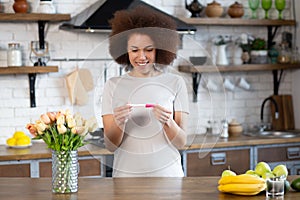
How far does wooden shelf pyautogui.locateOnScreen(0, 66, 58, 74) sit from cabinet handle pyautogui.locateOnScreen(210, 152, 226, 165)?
1.37 m

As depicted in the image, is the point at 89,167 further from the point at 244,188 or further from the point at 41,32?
the point at 244,188

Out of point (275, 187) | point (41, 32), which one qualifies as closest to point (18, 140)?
point (41, 32)

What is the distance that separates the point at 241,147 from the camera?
447 cm

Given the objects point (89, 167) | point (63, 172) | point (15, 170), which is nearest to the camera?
point (63, 172)

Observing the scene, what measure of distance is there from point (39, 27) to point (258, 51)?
1.90 m

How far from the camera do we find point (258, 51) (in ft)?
16.4

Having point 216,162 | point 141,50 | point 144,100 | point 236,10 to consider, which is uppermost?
point 236,10

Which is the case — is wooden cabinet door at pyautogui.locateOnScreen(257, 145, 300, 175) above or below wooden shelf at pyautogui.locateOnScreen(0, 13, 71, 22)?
below

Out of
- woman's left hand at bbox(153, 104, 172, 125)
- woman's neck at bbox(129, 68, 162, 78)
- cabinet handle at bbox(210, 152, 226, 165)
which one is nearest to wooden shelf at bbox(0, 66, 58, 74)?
cabinet handle at bbox(210, 152, 226, 165)

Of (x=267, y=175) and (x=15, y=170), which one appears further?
(x=15, y=170)

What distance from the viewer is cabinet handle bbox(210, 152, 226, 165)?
14.4 ft

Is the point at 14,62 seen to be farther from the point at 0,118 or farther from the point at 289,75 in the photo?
the point at 289,75

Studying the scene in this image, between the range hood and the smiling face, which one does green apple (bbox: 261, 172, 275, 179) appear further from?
the range hood

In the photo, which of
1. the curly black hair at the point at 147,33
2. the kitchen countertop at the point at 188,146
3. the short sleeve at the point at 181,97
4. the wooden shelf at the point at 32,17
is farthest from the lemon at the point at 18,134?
the short sleeve at the point at 181,97
